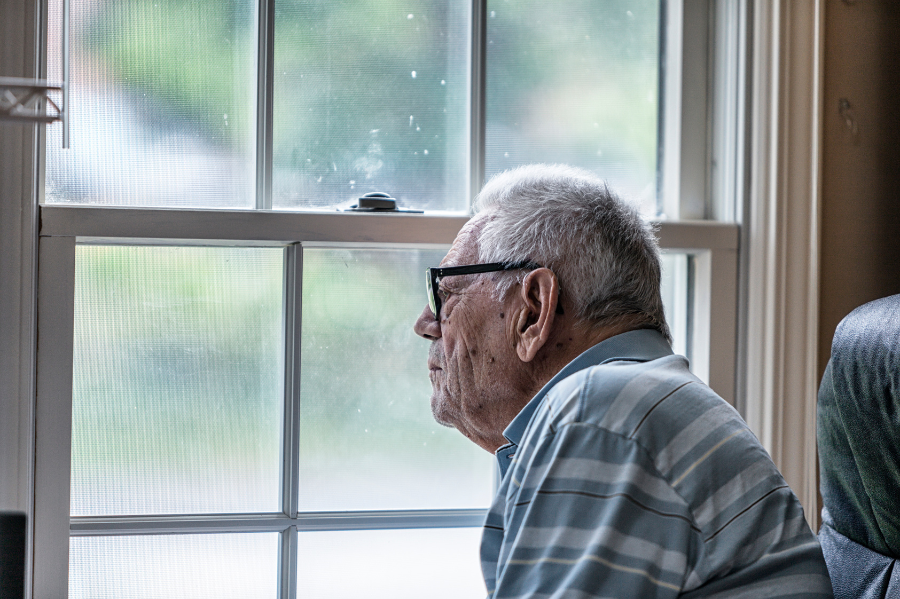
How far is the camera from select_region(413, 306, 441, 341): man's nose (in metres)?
1.18

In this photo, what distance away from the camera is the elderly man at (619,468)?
71 centimetres

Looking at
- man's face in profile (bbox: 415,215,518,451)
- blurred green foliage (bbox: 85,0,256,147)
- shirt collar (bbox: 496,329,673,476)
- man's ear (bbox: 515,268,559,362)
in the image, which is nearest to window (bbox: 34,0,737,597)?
blurred green foliage (bbox: 85,0,256,147)

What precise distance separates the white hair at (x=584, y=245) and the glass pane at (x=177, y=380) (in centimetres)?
54

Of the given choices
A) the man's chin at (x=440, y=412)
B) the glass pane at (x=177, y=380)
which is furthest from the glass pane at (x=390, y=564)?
the man's chin at (x=440, y=412)

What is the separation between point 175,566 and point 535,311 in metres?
0.89

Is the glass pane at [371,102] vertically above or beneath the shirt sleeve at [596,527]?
above

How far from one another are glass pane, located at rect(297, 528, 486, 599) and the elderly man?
23.8 inches

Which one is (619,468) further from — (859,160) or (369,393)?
(859,160)

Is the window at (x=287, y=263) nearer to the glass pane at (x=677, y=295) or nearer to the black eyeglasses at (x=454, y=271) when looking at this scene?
the glass pane at (x=677, y=295)

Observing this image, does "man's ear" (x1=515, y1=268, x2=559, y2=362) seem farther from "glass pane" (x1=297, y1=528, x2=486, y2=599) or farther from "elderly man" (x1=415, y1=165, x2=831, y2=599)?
"glass pane" (x1=297, y1=528, x2=486, y2=599)

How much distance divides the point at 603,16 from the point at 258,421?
1069 millimetres

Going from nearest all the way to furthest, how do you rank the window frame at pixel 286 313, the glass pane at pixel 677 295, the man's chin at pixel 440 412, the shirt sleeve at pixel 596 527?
the shirt sleeve at pixel 596 527, the man's chin at pixel 440 412, the window frame at pixel 286 313, the glass pane at pixel 677 295

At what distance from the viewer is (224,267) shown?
136 cm

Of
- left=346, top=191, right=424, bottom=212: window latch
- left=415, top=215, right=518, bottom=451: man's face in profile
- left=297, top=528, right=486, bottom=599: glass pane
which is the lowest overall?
left=297, top=528, right=486, bottom=599: glass pane
